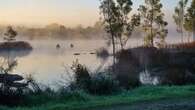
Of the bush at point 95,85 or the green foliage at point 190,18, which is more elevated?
the green foliage at point 190,18

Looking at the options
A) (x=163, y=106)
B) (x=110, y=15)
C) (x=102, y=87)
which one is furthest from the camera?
(x=110, y=15)

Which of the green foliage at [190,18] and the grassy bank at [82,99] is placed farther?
the green foliage at [190,18]

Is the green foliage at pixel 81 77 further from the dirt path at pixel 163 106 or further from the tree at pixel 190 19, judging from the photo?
the tree at pixel 190 19

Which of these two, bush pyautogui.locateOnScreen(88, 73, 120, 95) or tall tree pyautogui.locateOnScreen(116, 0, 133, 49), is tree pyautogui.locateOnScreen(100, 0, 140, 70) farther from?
bush pyautogui.locateOnScreen(88, 73, 120, 95)

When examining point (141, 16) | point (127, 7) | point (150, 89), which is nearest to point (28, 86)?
point (150, 89)

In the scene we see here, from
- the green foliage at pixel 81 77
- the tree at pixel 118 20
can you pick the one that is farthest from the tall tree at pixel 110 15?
the green foliage at pixel 81 77

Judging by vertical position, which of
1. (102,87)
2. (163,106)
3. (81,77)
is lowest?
(163,106)

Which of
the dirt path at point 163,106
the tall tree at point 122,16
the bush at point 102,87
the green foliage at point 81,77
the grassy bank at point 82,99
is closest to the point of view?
the dirt path at point 163,106

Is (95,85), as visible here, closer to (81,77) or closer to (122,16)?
(81,77)

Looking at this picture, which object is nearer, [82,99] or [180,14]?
[82,99]

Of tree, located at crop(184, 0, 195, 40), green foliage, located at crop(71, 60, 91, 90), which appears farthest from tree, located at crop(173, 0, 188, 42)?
green foliage, located at crop(71, 60, 91, 90)

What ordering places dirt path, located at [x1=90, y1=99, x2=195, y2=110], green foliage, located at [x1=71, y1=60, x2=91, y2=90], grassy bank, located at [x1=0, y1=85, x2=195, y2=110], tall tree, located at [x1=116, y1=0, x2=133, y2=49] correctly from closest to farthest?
dirt path, located at [x1=90, y1=99, x2=195, y2=110]
grassy bank, located at [x1=0, y1=85, x2=195, y2=110]
green foliage, located at [x1=71, y1=60, x2=91, y2=90]
tall tree, located at [x1=116, y1=0, x2=133, y2=49]

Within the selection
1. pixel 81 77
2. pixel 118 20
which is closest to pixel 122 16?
pixel 118 20

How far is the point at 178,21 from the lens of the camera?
72.6 m
